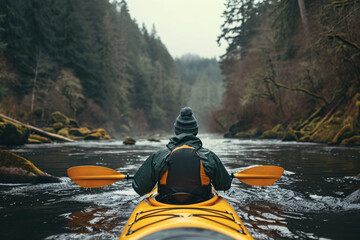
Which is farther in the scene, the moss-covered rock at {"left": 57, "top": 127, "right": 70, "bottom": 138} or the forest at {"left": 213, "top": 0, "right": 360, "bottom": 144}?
the moss-covered rock at {"left": 57, "top": 127, "right": 70, "bottom": 138}

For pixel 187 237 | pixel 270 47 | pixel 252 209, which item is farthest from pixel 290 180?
pixel 270 47

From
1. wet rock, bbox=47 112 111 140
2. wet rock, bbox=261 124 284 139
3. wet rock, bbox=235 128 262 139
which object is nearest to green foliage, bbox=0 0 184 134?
wet rock, bbox=47 112 111 140

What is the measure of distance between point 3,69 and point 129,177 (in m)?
23.5

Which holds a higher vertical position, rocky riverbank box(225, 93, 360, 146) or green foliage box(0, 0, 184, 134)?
green foliage box(0, 0, 184, 134)

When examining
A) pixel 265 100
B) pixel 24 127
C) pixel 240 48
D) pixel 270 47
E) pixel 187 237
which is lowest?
pixel 187 237

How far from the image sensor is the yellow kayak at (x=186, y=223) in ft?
6.02

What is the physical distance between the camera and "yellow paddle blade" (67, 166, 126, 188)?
12.8ft

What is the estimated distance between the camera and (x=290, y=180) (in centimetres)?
588

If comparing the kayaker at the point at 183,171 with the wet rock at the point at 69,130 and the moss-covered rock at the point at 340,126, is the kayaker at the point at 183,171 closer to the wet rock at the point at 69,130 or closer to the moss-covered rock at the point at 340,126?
the moss-covered rock at the point at 340,126

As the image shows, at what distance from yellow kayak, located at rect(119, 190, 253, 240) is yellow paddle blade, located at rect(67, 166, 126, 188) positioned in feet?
4.96

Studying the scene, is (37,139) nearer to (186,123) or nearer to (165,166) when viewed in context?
(186,123)

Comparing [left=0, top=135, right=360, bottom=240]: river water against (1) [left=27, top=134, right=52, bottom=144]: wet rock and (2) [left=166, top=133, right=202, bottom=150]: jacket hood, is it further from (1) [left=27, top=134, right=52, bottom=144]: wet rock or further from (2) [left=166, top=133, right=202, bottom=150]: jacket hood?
(1) [left=27, top=134, right=52, bottom=144]: wet rock

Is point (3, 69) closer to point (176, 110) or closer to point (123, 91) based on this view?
point (123, 91)

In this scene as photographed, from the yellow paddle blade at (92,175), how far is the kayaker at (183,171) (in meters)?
1.24
